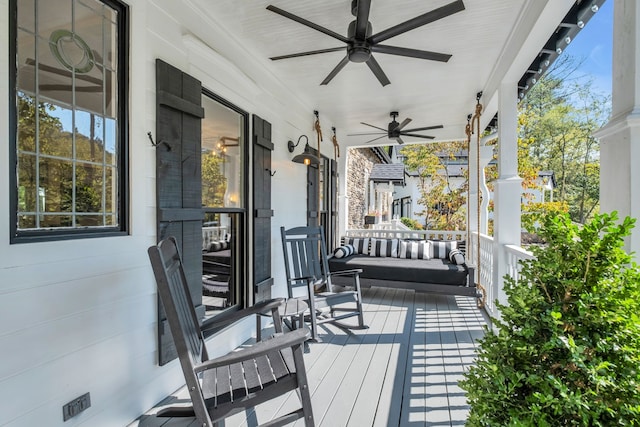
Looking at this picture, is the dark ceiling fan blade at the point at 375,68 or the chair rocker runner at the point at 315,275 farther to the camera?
the chair rocker runner at the point at 315,275

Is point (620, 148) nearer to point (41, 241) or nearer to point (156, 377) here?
point (41, 241)

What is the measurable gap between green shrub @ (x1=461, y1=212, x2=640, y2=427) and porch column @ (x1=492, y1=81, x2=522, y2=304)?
246 cm

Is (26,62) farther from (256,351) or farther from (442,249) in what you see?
(442,249)

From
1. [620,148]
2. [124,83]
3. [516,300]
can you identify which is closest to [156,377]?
[124,83]

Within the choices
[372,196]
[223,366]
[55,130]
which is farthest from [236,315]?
[372,196]

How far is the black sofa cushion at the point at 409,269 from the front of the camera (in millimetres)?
4316

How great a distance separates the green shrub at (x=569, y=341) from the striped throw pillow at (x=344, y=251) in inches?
169

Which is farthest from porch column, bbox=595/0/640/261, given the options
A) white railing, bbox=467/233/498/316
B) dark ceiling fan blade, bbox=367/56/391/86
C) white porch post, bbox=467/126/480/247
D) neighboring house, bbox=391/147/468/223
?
neighboring house, bbox=391/147/468/223

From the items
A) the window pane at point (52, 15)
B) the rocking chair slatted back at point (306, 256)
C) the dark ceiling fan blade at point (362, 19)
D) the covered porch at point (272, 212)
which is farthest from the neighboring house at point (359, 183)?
the window pane at point (52, 15)

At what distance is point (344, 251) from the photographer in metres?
5.55

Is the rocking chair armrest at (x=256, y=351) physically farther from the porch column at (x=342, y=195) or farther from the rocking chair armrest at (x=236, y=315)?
the porch column at (x=342, y=195)

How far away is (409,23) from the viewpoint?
7.47ft

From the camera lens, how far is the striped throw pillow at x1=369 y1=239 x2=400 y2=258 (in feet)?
18.1

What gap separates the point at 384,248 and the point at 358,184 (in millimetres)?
4330
